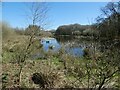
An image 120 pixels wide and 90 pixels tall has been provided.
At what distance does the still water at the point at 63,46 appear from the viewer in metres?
6.44

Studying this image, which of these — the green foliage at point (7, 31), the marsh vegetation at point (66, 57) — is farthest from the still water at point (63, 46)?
the green foliage at point (7, 31)

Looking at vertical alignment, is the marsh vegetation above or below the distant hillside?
below

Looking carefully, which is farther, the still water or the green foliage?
the green foliage

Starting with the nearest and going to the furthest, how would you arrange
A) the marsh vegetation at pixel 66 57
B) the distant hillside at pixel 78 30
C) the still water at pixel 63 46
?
1. the marsh vegetation at pixel 66 57
2. the distant hillside at pixel 78 30
3. the still water at pixel 63 46

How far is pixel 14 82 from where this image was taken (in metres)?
7.78

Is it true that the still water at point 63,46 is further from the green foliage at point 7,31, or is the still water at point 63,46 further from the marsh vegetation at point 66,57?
the green foliage at point 7,31

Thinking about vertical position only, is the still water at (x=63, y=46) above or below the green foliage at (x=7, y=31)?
below

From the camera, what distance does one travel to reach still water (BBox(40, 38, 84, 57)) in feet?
21.1

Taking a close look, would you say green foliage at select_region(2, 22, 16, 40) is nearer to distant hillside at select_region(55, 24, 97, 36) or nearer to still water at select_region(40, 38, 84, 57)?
still water at select_region(40, 38, 84, 57)

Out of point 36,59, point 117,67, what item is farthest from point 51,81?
point 117,67

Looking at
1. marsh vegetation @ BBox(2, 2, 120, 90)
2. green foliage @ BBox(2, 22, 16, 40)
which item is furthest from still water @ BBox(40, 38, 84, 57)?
green foliage @ BBox(2, 22, 16, 40)

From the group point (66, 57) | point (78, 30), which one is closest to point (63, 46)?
point (66, 57)

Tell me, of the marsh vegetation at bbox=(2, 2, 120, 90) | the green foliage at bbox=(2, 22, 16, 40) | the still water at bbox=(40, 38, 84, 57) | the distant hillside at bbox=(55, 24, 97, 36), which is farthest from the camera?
the green foliage at bbox=(2, 22, 16, 40)

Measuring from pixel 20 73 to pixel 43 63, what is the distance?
1.26m
